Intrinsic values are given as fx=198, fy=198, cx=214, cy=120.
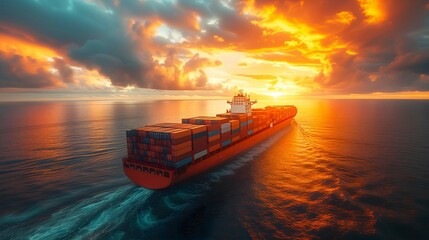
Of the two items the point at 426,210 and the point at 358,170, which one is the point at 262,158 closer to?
the point at 358,170

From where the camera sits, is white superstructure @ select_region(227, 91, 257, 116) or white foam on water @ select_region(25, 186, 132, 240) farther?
white superstructure @ select_region(227, 91, 257, 116)

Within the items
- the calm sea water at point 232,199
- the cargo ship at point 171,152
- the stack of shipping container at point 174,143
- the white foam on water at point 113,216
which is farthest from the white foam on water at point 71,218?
the stack of shipping container at point 174,143

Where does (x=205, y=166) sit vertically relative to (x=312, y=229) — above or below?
above

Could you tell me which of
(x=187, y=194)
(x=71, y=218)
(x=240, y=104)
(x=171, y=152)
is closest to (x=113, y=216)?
(x=71, y=218)

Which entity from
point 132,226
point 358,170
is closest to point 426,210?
point 358,170

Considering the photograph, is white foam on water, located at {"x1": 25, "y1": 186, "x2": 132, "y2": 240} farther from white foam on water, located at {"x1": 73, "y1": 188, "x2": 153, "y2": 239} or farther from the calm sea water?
white foam on water, located at {"x1": 73, "y1": 188, "x2": 153, "y2": 239}

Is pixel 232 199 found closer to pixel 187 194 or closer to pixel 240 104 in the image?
pixel 187 194

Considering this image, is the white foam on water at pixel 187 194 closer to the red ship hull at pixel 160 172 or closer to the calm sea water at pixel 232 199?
the calm sea water at pixel 232 199

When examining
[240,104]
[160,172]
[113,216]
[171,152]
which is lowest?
[113,216]

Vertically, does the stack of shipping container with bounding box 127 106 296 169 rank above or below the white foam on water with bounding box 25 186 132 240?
above

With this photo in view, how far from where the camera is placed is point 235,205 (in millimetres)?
25922

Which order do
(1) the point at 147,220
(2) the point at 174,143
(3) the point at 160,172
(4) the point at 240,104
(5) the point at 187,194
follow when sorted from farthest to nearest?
(4) the point at 240,104
(5) the point at 187,194
(3) the point at 160,172
(2) the point at 174,143
(1) the point at 147,220

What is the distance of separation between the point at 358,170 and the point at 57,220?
4626 cm

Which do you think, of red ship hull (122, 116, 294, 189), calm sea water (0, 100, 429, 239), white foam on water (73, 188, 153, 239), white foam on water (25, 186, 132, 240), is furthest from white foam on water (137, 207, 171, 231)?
white foam on water (25, 186, 132, 240)
